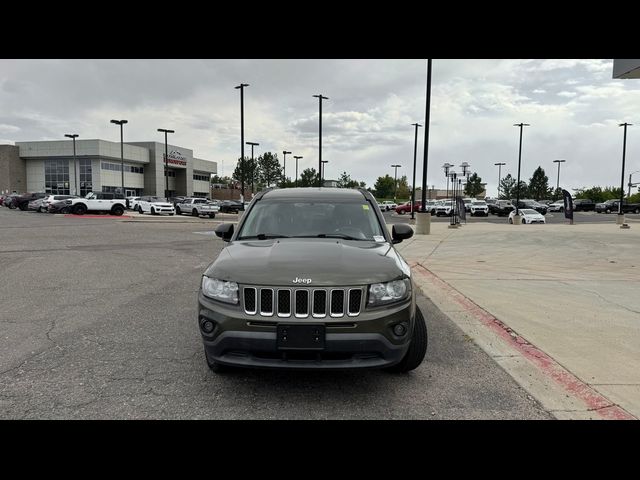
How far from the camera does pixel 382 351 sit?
3.43 m

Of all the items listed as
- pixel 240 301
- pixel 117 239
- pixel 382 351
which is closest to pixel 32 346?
pixel 240 301

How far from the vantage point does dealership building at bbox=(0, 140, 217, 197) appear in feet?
230

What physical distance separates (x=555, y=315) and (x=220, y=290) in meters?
4.86

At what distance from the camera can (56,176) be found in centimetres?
7269

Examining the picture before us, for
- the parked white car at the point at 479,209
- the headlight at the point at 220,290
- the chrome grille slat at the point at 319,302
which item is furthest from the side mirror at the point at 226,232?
the parked white car at the point at 479,209

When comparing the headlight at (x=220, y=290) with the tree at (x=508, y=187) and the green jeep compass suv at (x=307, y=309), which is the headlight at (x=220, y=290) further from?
the tree at (x=508, y=187)

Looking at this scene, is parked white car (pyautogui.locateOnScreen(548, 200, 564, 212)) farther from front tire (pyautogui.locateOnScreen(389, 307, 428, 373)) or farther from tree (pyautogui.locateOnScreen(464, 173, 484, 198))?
front tire (pyautogui.locateOnScreen(389, 307, 428, 373))

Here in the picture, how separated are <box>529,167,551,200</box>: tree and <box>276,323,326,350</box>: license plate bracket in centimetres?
12773

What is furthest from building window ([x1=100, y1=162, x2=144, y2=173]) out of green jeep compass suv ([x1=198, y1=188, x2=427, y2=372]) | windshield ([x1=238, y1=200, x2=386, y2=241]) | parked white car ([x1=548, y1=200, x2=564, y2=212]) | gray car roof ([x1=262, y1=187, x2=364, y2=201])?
green jeep compass suv ([x1=198, y1=188, x2=427, y2=372])

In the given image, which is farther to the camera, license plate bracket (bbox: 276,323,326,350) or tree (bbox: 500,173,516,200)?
tree (bbox: 500,173,516,200)

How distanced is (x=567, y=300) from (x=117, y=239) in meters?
15.1

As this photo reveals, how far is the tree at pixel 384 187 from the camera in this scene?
125 m

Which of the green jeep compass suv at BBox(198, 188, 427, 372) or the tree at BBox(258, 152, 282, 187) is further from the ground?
the tree at BBox(258, 152, 282, 187)

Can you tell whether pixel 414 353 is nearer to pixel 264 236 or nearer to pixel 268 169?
pixel 264 236
